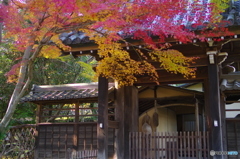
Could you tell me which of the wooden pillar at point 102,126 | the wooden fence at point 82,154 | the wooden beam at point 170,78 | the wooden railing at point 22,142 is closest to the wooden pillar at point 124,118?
the wooden beam at point 170,78

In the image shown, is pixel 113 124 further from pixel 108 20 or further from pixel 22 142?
pixel 22 142

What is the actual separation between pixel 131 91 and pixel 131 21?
3307mm

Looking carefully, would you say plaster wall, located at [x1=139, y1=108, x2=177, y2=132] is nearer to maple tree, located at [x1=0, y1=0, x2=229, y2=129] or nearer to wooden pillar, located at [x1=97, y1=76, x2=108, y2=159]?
wooden pillar, located at [x1=97, y1=76, x2=108, y2=159]

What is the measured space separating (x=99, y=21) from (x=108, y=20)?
8.1 inches

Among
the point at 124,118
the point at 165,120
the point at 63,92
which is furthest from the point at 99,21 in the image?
the point at 165,120

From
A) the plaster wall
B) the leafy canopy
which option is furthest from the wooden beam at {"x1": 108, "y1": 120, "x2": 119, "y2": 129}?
the plaster wall

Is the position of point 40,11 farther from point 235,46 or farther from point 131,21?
point 235,46

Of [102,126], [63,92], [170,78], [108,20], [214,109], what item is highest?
[108,20]

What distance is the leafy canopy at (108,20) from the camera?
5.71 m

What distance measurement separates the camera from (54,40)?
Answer: 717cm

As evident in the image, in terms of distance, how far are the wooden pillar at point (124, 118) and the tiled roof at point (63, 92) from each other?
157 cm

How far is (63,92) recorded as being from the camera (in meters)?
11.4

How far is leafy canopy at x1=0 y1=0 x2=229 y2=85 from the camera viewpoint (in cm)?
571

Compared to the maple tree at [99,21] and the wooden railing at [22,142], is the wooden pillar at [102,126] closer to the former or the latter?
the maple tree at [99,21]
